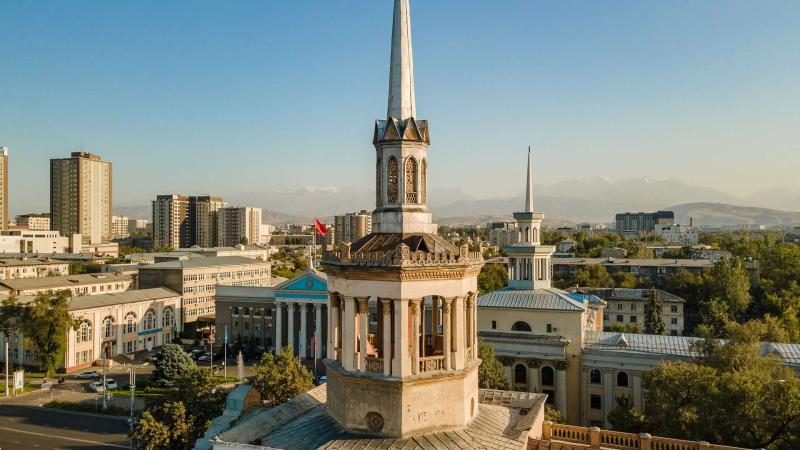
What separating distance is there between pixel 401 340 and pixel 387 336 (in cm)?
44

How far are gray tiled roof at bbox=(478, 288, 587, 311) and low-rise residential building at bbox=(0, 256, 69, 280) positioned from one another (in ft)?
278

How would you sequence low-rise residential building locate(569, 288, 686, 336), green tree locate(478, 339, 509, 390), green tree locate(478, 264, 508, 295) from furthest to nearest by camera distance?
green tree locate(478, 264, 508, 295) → low-rise residential building locate(569, 288, 686, 336) → green tree locate(478, 339, 509, 390)

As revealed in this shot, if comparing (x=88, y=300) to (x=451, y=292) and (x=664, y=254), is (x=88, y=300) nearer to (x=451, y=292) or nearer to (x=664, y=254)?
(x=451, y=292)

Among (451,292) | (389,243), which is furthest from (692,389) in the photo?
(389,243)

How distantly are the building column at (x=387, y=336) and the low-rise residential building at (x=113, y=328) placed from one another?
50.6 metres

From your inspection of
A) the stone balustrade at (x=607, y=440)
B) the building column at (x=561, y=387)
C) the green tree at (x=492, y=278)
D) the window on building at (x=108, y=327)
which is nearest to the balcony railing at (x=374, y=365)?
the stone balustrade at (x=607, y=440)

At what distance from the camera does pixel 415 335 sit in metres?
15.0

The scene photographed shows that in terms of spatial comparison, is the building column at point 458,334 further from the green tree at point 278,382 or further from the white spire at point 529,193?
the white spire at point 529,193

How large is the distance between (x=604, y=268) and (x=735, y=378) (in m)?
88.1

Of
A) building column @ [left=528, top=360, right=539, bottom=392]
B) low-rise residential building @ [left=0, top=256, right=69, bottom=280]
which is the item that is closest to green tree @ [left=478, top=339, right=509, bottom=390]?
building column @ [left=528, top=360, right=539, bottom=392]

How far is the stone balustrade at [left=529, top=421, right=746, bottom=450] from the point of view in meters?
17.6

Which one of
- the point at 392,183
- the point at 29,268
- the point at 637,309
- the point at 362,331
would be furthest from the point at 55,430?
the point at 29,268

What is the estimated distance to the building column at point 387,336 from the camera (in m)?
14.7

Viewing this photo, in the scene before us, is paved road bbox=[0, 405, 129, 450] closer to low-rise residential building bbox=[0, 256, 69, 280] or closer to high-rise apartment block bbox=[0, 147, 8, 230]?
low-rise residential building bbox=[0, 256, 69, 280]
